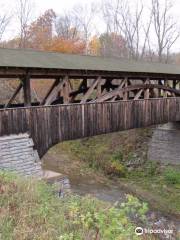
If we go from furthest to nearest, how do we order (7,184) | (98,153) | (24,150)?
(98,153), (24,150), (7,184)

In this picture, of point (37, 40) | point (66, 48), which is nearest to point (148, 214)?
point (66, 48)

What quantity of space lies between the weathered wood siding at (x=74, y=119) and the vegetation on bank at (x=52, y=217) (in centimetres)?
411

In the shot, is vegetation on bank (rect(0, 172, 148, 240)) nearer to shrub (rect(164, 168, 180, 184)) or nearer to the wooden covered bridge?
the wooden covered bridge

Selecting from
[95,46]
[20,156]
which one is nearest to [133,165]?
[20,156]

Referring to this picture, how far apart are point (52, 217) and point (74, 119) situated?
6.78 metres

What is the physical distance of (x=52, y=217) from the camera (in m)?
5.26

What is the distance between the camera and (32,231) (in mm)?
4773

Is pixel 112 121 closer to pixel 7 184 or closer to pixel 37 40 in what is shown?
pixel 7 184

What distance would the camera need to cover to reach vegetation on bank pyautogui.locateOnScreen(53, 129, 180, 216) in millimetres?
15258

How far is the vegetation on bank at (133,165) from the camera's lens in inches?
601

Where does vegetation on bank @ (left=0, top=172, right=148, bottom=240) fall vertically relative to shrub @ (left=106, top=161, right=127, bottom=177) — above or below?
above

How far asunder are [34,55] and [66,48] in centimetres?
1951

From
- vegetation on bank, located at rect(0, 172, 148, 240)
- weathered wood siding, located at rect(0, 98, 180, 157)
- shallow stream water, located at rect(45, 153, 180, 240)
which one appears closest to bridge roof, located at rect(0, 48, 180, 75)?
weathered wood siding, located at rect(0, 98, 180, 157)

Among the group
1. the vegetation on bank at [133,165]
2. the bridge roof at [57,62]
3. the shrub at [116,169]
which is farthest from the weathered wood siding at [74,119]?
the shrub at [116,169]
